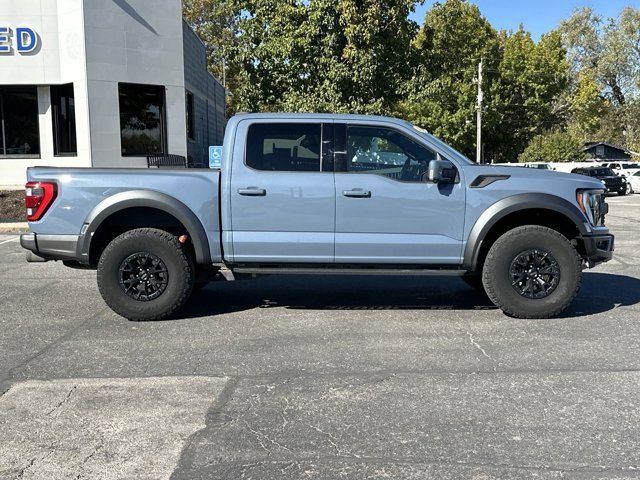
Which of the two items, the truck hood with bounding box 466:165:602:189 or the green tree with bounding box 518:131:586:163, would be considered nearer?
the truck hood with bounding box 466:165:602:189

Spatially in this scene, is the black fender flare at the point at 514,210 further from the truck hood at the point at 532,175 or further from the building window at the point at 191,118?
the building window at the point at 191,118

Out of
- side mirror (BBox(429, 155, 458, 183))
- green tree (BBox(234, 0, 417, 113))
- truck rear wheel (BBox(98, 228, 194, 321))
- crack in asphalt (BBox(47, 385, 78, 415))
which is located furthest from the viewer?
green tree (BBox(234, 0, 417, 113))

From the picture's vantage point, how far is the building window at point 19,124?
1931cm

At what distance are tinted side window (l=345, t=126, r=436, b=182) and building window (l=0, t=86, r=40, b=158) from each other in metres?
16.4

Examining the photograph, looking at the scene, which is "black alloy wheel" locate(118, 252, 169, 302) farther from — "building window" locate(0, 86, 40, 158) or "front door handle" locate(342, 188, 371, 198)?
"building window" locate(0, 86, 40, 158)

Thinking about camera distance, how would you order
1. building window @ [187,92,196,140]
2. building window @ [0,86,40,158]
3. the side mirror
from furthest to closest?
building window @ [187,92,196,140]
building window @ [0,86,40,158]
the side mirror

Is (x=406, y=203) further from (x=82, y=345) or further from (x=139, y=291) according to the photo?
(x=82, y=345)

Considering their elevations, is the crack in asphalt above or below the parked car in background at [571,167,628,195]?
below

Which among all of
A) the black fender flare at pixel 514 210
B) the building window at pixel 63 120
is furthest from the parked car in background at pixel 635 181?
the black fender flare at pixel 514 210

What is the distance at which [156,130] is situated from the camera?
789 inches

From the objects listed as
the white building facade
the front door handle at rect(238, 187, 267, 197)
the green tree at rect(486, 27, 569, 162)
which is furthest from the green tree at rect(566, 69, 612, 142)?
the front door handle at rect(238, 187, 267, 197)

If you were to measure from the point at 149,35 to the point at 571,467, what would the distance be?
18794mm

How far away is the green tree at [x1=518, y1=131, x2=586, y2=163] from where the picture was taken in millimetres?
46344

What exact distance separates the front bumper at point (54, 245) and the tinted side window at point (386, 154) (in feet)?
9.27
